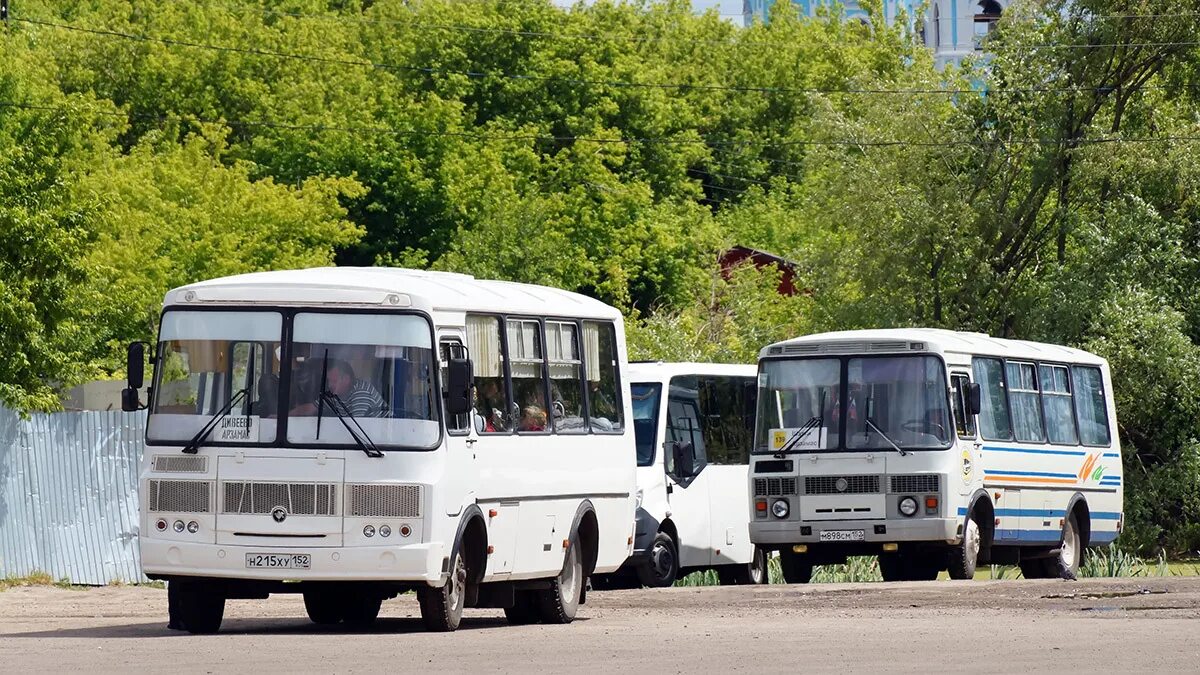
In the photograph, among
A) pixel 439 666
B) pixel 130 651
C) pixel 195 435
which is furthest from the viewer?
pixel 195 435

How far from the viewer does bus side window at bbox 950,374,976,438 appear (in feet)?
85.0

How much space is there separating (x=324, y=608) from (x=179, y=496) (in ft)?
8.63

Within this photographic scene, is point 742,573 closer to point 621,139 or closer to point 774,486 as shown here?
point 774,486

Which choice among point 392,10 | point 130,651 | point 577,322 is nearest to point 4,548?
point 577,322

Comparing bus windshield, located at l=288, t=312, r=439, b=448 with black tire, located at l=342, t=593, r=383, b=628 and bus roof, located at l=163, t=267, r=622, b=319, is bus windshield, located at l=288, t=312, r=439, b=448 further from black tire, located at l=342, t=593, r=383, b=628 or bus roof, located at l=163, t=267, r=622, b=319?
black tire, located at l=342, t=593, r=383, b=628

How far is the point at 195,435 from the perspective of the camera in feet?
52.0

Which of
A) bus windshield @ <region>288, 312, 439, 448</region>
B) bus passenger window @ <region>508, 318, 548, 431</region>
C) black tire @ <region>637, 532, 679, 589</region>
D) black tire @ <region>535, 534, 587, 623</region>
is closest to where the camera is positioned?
bus windshield @ <region>288, 312, 439, 448</region>

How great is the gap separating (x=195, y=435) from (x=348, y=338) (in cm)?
129

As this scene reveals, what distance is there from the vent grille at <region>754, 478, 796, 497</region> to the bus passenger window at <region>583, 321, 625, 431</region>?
677 centimetres

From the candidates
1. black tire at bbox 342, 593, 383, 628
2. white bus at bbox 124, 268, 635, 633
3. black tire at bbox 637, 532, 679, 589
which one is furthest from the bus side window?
white bus at bbox 124, 268, 635, 633

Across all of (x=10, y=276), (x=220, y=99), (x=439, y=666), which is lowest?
(x=439, y=666)

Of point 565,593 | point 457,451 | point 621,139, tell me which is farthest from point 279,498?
point 621,139

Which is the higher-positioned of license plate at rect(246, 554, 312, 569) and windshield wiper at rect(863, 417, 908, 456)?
windshield wiper at rect(863, 417, 908, 456)

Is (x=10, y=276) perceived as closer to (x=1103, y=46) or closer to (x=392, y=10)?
(x=1103, y=46)
